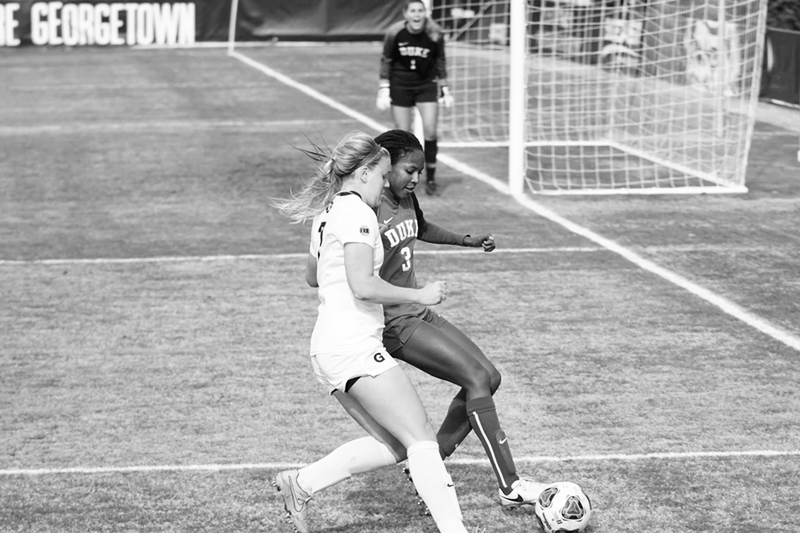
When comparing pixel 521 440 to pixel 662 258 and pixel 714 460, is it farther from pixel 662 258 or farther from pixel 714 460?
pixel 662 258

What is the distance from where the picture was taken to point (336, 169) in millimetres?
5320

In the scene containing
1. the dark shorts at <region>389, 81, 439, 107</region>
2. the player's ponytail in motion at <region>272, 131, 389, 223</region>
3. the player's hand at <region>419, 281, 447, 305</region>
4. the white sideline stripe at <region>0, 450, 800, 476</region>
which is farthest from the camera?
the dark shorts at <region>389, 81, 439, 107</region>

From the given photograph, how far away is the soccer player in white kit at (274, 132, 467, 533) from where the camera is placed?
5.04 metres

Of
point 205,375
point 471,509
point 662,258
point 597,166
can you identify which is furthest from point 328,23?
point 471,509

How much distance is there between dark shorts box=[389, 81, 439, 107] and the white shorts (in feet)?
31.3

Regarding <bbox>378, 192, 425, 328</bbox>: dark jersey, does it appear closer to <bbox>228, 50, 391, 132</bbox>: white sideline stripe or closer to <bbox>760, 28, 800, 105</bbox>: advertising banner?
<bbox>228, 50, 391, 132</bbox>: white sideline stripe

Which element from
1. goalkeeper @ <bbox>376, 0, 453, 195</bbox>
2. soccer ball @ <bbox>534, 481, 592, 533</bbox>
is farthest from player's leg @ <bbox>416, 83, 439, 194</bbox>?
soccer ball @ <bbox>534, 481, 592, 533</bbox>

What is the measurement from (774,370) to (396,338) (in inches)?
139

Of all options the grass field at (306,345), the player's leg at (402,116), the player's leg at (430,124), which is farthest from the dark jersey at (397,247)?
the player's leg at (402,116)

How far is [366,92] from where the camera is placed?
83.3 ft

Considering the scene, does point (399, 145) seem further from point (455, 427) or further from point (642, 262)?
Answer: point (642, 262)

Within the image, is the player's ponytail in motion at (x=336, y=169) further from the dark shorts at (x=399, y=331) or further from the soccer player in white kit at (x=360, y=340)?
the dark shorts at (x=399, y=331)

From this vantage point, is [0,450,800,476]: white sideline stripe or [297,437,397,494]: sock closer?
[297,437,397,494]: sock

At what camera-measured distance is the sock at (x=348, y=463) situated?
17.4ft
